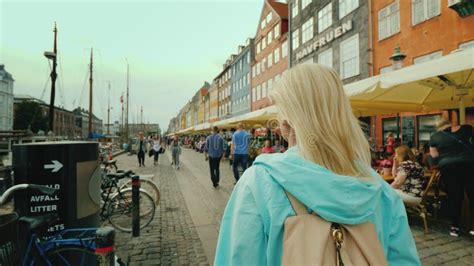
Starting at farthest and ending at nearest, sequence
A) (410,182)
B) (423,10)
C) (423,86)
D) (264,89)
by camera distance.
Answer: (264,89), (423,10), (423,86), (410,182)

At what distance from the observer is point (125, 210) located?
5.82 metres

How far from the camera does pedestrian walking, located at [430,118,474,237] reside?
→ 15.8ft

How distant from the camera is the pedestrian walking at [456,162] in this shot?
15.8ft

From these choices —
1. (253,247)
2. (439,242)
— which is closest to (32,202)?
(253,247)

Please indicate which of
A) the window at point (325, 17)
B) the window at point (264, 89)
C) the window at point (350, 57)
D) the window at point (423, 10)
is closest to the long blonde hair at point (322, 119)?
the window at point (423, 10)

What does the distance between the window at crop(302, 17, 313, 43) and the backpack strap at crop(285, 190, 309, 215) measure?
27.1m

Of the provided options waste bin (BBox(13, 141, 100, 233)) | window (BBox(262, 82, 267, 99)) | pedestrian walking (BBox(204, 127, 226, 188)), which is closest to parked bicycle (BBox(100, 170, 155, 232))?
waste bin (BBox(13, 141, 100, 233))

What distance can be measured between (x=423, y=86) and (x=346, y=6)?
16.5m

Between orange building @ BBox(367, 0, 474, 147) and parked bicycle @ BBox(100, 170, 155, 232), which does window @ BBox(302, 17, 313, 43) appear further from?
parked bicycle @ BBox(100, 170, 155, 232)

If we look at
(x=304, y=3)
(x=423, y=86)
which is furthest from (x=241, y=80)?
(x=423, y=86)

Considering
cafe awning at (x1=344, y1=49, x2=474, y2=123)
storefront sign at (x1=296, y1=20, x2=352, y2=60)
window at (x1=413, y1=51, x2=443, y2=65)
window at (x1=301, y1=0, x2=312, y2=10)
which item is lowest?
cafe awning at (x1=344, y1=49, x2=474, y2=123)

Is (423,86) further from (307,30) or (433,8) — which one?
(307,30)

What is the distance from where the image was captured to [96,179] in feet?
12.7

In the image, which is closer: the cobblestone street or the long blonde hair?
the long blonde hair
